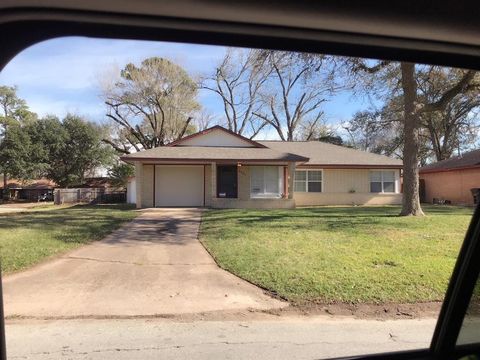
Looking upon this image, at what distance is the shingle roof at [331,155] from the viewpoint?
3091 cm

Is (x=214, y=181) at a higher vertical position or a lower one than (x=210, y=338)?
higher

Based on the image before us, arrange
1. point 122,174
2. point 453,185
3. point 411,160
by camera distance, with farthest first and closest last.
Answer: point 122,174
point 453,185
point 411,160

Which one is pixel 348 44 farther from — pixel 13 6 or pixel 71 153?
pixel 71 153

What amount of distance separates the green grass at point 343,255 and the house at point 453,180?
603 inches

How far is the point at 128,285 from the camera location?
9070 mm

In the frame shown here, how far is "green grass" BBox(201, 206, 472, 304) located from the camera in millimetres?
8523

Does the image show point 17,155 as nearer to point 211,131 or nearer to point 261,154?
point 211,131

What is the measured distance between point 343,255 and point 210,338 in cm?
555

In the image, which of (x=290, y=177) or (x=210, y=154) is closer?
(x=210, y=154)

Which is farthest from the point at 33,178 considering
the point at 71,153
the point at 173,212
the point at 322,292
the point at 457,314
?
the point at 457,314

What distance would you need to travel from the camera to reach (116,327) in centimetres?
667

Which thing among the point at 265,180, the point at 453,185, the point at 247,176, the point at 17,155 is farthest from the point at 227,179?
the point at 17,155

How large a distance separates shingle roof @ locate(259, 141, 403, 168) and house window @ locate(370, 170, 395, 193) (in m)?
0.72

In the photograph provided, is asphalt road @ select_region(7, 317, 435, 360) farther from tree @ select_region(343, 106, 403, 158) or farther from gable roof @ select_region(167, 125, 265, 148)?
tree @ select_region(343, 106, 403, 158)
